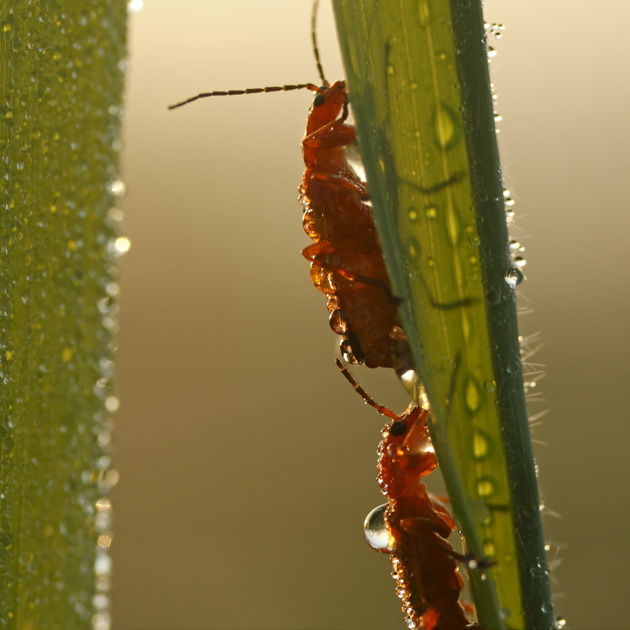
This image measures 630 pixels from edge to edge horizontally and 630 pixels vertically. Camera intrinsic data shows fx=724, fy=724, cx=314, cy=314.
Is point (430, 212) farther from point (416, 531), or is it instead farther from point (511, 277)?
point (416, 531)

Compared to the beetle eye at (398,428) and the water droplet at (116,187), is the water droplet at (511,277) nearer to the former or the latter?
the water droplet at (116,187)

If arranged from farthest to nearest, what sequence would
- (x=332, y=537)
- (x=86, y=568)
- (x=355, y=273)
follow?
(x=332, y=537) → (x=355, y=273) → (x=86, y=568)

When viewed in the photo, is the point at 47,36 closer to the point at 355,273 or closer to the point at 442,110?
the point at 442,110

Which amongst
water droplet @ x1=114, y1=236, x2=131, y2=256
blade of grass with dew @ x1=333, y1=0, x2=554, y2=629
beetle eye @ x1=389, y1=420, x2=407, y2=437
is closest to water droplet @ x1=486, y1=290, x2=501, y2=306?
blade of grass with dew @ x1=333, y1=0, x2=554, y2=629

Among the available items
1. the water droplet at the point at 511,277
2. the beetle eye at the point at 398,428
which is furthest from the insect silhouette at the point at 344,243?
the water droplet at the point at 511,277

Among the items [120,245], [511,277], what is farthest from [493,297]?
[120,245]

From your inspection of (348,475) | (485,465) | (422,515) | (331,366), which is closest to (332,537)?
(348,475)

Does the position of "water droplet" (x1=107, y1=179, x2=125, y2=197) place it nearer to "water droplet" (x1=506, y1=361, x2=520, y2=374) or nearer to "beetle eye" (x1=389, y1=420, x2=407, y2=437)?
"water droplet" (x1=506, y1=361, x2=520, y2=374)
